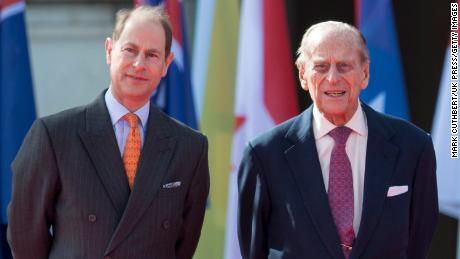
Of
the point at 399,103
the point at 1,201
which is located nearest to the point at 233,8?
the point at 399,103

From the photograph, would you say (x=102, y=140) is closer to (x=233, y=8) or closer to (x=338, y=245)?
(x=338, y=245)

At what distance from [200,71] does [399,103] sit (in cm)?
118

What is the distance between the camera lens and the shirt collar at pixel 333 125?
11.2 ft

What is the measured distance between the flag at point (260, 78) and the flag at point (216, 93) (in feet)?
0.41

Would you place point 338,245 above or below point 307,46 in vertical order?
below

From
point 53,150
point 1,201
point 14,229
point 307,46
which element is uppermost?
point 307,46

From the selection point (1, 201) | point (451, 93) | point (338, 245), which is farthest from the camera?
point (1, 201)

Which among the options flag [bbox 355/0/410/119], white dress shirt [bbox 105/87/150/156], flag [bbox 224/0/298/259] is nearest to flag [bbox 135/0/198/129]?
flag [bbox 224/0/298/259]

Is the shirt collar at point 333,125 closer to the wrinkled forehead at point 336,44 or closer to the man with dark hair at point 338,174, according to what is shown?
the man with dark hair at point 338,174

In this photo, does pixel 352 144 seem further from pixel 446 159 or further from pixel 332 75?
pixel 446 159

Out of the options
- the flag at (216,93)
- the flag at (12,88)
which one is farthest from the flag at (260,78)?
the flag at (12,88)

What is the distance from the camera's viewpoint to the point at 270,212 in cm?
343

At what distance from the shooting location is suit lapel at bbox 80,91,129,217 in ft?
10.7

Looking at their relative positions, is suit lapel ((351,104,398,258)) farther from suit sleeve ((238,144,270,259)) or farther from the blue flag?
the blue flag
